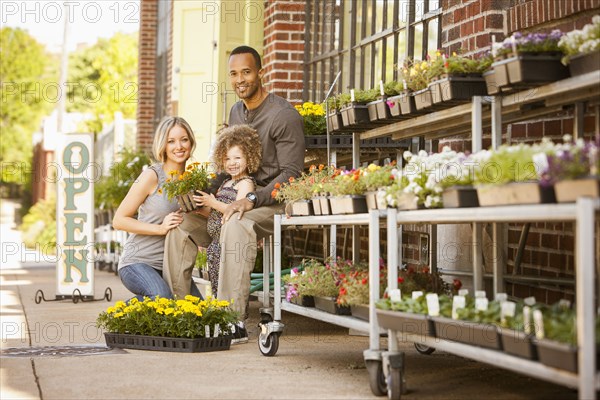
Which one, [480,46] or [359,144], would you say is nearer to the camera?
[480,46]

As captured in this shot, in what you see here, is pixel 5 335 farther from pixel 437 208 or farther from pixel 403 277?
pixel 437 208

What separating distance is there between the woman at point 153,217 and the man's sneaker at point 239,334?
0.57m

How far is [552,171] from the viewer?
3.59 meters

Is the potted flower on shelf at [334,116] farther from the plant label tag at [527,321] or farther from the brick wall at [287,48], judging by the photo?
the brick wall at [287,48]

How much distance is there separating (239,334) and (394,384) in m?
2.14

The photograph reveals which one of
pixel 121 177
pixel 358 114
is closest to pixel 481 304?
pixel 358 114

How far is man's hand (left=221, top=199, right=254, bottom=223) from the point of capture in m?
6.48

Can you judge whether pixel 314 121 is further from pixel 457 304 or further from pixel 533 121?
pixel 457 304

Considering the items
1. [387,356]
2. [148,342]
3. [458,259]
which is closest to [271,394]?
[387,356]

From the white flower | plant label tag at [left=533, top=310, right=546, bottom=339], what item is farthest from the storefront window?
plant label tag at [left=533, top=310, right=546, bottom=339]

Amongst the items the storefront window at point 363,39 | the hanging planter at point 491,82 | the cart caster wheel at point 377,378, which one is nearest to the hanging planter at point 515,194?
the hanging planter at point 491,82

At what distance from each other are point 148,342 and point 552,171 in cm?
324

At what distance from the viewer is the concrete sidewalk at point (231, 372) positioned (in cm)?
478

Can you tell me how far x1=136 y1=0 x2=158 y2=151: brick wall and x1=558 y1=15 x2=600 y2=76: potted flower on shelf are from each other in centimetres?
1369
